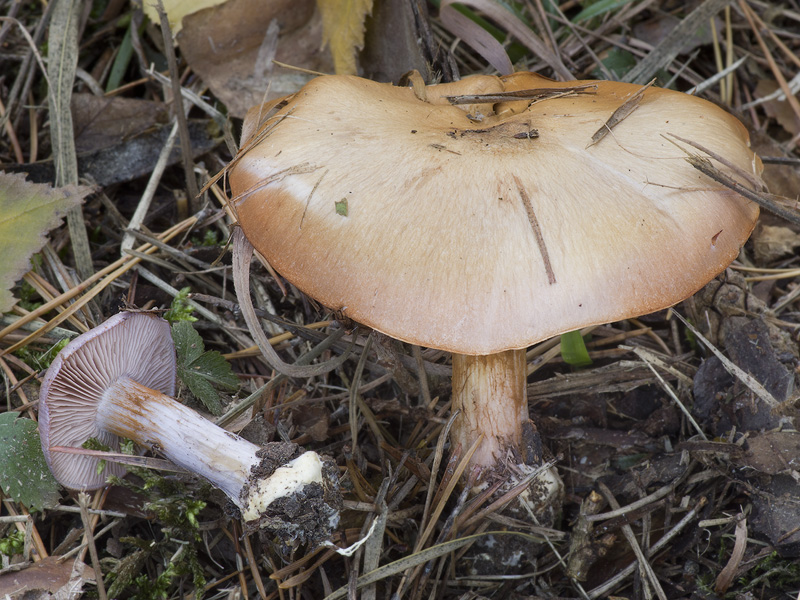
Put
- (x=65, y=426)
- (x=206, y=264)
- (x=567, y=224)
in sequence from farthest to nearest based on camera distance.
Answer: (x=206, y=264) → (x=65, y=426) → (x=567, y=224)

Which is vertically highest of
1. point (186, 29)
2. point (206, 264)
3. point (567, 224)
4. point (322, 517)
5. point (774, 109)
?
point (186, 29)

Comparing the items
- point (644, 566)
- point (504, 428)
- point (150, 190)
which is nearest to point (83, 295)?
point (150, 190)

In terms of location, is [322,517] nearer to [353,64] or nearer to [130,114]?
[353,64]

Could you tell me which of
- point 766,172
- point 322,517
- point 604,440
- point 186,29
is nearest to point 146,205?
point 186,29

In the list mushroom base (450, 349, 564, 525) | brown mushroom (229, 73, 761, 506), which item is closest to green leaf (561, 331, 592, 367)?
mushroom base (450, 349, 564, 525)

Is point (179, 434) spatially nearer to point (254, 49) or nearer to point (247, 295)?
point (247, 295)

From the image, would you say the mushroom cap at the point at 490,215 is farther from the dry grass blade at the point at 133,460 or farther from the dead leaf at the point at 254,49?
the dead leaf at the point at 254,49

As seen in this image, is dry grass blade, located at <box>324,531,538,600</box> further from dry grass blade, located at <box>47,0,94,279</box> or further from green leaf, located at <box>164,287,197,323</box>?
dry grass blade, located at <box>47,0,94,279</box>

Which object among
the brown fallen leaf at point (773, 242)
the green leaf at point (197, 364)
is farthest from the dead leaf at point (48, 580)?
the brown fallen leaf at point (773, 242)
